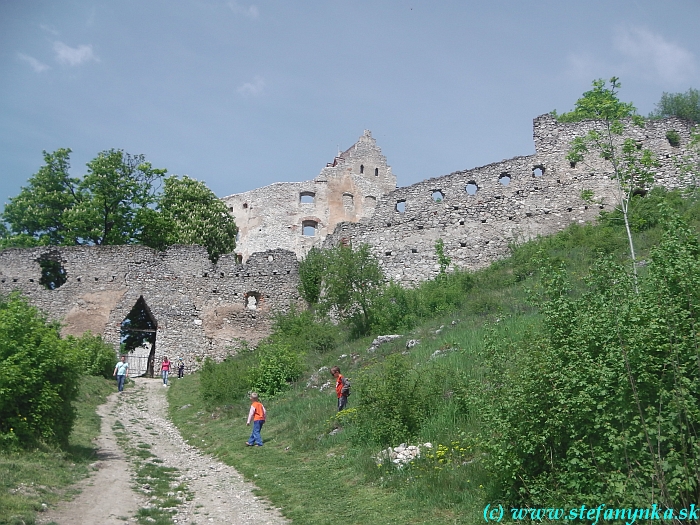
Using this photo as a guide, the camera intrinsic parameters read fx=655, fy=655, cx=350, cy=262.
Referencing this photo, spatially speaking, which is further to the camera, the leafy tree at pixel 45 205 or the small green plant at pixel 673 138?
the leafy tree at pixel 45 205

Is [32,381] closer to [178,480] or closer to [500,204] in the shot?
[178,480]

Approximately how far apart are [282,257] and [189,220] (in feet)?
27.4

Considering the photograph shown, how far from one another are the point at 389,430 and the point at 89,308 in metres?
19.5

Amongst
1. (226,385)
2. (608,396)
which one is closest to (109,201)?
(226,385)

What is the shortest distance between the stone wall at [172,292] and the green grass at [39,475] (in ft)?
43.0

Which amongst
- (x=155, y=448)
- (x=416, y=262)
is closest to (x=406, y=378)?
(x=155, y=448)

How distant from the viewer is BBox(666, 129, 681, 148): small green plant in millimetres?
21312

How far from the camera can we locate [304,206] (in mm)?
42438

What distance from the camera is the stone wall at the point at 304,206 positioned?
41.7m

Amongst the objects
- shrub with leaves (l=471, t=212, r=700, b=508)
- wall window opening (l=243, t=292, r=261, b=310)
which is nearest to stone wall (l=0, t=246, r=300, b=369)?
wall window opening (l=243, t=292, r=261, b=310)

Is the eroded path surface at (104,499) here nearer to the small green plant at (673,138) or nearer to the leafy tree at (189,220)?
the small green plant at (673,138)

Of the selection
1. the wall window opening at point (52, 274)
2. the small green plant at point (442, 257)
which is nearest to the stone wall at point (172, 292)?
the wall window opening at point (52, 274)

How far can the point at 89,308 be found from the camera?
84.1ft

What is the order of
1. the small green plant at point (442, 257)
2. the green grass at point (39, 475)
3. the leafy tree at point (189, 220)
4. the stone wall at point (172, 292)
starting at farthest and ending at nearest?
1. the leafy tree at point (189, 220)
2. the stone wall at point (172, 292)
3. the small green plant at point (442, 257)
4. the green grass at point (39, 475)
